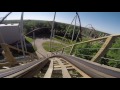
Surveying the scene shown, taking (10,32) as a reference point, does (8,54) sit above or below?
below

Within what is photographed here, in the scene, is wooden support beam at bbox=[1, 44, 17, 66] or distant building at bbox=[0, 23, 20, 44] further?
distant building at bbox=[0, 23, 20, 44]

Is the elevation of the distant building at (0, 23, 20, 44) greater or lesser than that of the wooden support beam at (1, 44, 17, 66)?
greater

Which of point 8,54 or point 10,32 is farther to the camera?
point 10,32

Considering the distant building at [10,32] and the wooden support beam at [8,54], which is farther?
the distant building at [10,32]

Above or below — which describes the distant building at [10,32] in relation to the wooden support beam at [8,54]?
above
